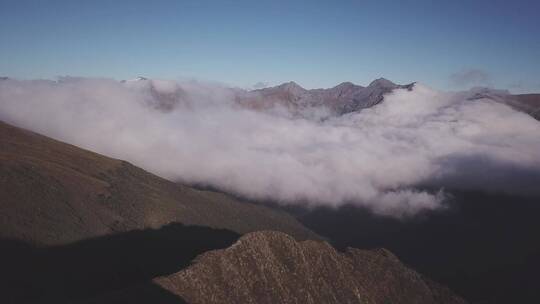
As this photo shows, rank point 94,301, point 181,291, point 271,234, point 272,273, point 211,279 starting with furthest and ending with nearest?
point 271,234 → point 272,273 → point 211,279 → point 181,291 → point 94,301

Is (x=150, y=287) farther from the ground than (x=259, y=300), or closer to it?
farther from the ground

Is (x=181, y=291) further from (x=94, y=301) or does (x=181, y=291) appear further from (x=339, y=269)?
(x=339, y=269)

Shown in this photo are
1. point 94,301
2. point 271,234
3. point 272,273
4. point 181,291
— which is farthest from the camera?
point 271,234

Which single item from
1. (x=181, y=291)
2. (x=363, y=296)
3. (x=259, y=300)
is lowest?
(x=363, y=296)

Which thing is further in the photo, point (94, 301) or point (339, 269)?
point (339, 269)

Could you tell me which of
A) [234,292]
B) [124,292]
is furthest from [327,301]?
[124,292]

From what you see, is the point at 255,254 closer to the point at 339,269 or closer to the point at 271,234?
the point at 271,234

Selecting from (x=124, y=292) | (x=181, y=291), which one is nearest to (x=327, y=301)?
(x=181, y=291)

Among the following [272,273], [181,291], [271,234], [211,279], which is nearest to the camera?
[181,291]

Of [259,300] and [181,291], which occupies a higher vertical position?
[181,291]
